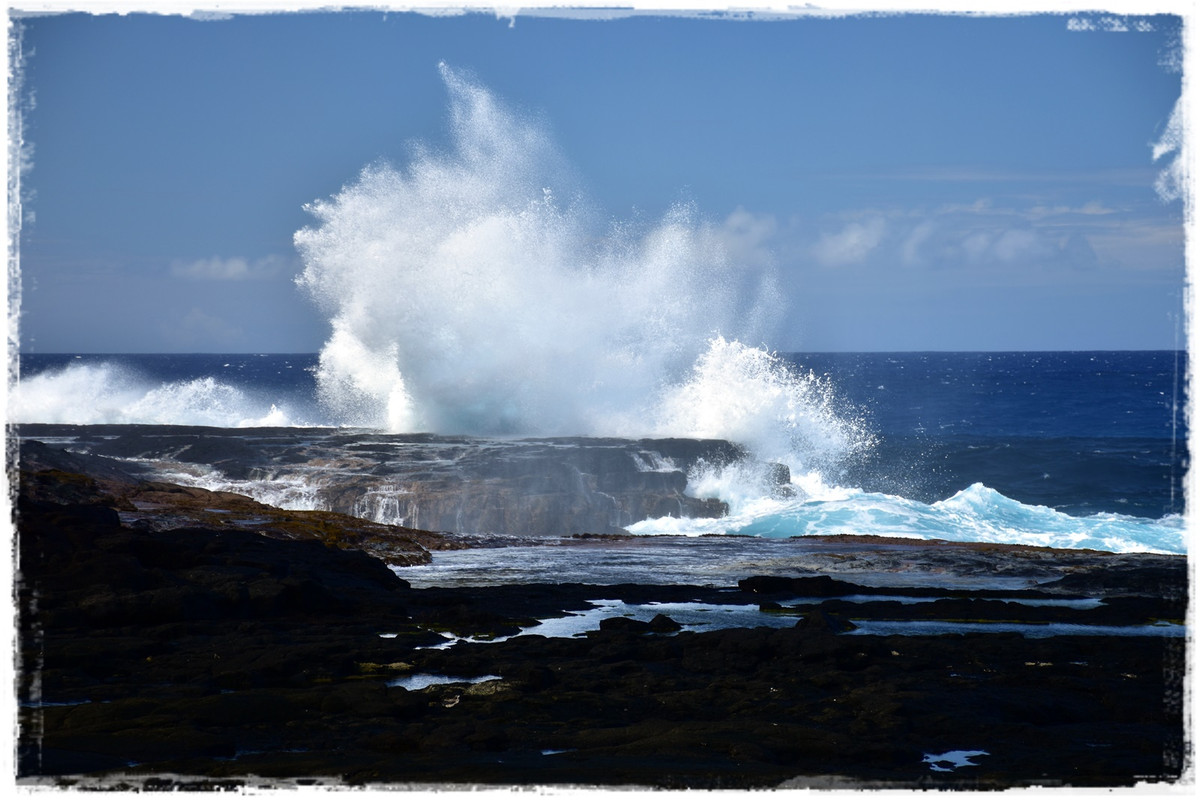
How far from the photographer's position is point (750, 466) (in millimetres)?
26500

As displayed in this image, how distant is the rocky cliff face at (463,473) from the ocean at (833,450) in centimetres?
16

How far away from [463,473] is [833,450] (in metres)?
11.6

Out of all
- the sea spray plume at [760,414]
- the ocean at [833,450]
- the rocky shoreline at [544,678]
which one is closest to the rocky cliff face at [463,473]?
the ocean at [833,450]

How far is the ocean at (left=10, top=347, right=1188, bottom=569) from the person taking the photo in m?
23.0

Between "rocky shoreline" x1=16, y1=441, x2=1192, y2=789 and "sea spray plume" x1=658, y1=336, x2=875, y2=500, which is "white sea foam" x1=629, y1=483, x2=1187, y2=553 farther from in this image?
"rocky shoreline" x1=16, y1=441, x2=1192, y2=789

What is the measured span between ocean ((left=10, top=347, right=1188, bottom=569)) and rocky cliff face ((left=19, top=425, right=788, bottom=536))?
0.52 ft

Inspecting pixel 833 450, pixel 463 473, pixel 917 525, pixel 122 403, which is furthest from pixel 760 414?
pixel 122 403

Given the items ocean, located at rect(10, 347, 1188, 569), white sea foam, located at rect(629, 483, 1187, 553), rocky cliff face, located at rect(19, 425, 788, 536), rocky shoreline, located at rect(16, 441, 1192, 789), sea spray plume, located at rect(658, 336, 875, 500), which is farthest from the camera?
sea spray plume, located at rect(658, 336, 875, 500)

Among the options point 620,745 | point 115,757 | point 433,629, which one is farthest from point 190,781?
point 433,629

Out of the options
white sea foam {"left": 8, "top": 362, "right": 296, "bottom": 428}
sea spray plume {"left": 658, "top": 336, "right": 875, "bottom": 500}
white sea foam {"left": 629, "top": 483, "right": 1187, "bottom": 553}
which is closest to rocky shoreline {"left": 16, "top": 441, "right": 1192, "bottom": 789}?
white sea foam {"left": 629, "top": 483, "right": 1187, "bottom": 553}

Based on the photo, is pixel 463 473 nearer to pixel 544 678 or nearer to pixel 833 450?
pixel 833 450

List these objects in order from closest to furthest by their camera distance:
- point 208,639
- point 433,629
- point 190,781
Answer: point 190,781 < point 208,639 < point 433,629

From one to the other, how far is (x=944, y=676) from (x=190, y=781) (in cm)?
514

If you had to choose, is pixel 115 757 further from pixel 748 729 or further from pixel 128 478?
pixel 128 478
